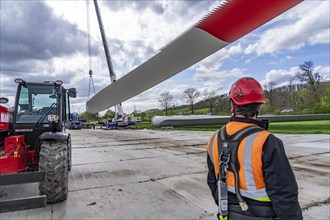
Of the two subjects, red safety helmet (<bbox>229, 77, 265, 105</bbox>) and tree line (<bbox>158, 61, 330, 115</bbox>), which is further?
tree line (<bbox>158, 61, 330, 115</bbox>)

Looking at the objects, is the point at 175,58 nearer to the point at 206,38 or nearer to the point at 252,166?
the point at 206,38

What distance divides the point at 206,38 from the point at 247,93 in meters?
0.61

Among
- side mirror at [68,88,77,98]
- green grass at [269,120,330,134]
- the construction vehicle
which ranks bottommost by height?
green grass at [269,120,330,134]

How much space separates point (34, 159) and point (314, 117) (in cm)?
3058

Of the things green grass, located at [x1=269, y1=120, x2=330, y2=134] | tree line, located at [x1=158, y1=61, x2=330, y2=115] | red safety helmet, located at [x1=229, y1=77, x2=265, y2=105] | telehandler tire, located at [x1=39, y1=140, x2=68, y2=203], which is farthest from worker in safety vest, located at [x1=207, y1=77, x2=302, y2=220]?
tree line, located at [x1=158, y1=61, x2=330, y2=115]

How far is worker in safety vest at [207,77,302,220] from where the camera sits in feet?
5.15

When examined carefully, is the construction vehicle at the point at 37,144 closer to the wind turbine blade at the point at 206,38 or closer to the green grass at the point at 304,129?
the wind turbine blade at the point at 206,38

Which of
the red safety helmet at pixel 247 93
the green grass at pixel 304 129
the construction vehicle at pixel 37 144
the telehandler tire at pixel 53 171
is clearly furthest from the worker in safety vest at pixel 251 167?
the green grass at pixel 304 129

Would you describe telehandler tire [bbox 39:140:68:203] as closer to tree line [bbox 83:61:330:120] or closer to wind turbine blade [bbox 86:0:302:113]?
wind turbine blade [bbox 86:0:302:113]

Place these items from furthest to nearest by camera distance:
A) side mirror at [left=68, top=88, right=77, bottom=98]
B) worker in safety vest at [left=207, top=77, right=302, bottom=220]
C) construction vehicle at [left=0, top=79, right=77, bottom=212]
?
side mirror at [left=68, top=88, right=77, bottom=98] → construction vehicle at [left=0, top=79, right=77, bottom=212] → worker in safety vest at [left=207, top=77, right=302, bottom=220]

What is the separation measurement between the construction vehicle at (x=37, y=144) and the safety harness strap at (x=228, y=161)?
9.60 ft

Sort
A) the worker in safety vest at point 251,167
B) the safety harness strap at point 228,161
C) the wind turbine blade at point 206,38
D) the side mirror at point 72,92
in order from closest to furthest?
the wind turbine blade at point 206,38, the worker in safety vest at point 251,167, the safety harness strap at point 228,161, the side mirror at point 72,92

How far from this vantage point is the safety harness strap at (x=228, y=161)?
5.60ft

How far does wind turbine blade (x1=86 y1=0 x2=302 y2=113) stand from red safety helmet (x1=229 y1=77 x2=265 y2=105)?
1.29 feet
